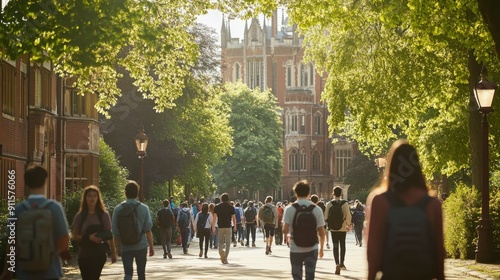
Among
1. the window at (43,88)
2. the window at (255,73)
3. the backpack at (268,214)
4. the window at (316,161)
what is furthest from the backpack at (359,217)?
the window at (255,73)

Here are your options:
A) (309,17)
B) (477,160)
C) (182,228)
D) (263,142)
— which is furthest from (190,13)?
(263,142)

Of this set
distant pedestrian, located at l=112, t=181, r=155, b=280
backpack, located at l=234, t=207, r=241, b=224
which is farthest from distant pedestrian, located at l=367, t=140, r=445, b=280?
backpack, located at l=234, t=207, r=241, b=224

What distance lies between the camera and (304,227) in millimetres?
14859

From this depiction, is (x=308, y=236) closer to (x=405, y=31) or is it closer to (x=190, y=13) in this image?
(x=190, y=13)

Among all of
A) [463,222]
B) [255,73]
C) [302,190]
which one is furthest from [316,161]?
[302,190]

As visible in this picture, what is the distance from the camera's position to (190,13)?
27.7m

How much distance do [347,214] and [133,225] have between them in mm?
9918

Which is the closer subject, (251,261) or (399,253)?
(399,253)

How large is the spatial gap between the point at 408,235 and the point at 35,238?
4.00 meters

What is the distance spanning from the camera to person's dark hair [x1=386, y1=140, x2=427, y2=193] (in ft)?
28.3

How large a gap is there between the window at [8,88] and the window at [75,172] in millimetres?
8825

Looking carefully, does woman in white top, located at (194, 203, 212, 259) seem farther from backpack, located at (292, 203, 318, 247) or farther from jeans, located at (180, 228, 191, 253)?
backpack, located at (292, 203, 318, 247)

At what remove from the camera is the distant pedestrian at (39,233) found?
10844mm

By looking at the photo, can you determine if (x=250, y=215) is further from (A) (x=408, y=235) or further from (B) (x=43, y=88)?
(A) (x=408, y=235)
